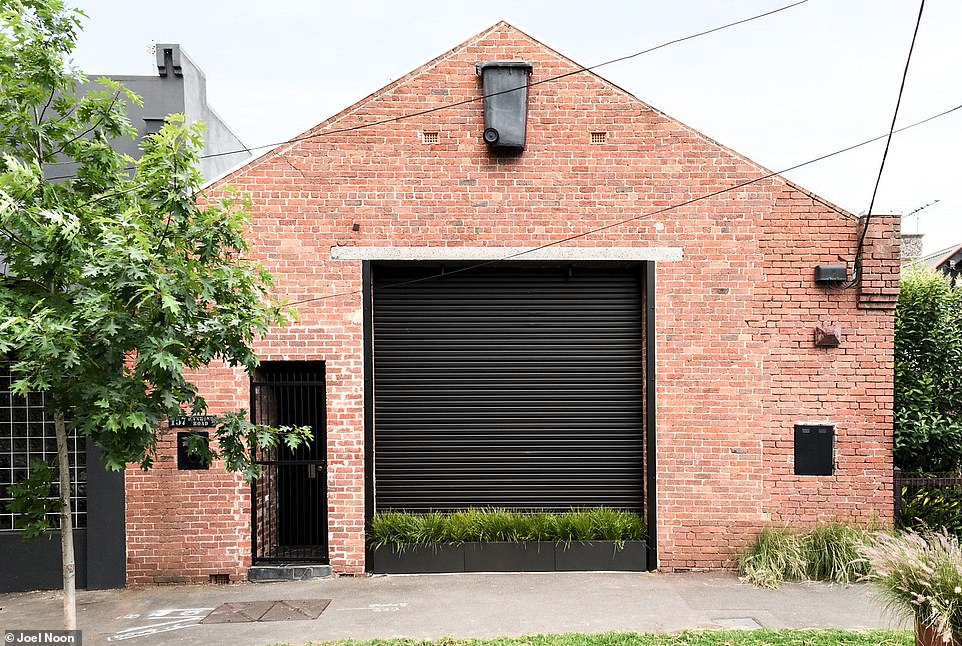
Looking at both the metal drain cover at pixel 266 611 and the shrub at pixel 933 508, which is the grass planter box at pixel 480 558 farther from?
the shrub at pixel 933 508

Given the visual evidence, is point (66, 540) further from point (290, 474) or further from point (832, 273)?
point (832, 273)

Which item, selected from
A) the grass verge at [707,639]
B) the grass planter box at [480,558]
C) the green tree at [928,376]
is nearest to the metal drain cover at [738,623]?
the grass verge at [707,639]

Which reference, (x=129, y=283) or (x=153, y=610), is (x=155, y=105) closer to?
(x=129, y=283)

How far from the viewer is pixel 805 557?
8523mm

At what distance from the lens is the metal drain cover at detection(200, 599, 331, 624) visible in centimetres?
752

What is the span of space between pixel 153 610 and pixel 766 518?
7237 millimetres

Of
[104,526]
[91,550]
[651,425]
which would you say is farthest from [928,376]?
[91,550]

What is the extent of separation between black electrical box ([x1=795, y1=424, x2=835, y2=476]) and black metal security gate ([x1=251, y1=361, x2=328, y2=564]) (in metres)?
5.91

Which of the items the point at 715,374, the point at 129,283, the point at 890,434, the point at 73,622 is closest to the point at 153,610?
the point at 73,622

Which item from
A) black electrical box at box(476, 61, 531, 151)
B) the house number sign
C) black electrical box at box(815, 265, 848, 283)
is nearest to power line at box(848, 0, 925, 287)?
black electrical box at box(815, 265, 848, 283)

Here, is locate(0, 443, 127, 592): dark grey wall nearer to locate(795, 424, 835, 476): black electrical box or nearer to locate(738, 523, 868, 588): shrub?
locate(738, 523, 868, 588): shrub

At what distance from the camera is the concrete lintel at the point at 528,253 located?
8977mm

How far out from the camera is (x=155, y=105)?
10180 millimetres

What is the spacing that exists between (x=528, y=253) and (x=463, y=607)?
4.21 meters
